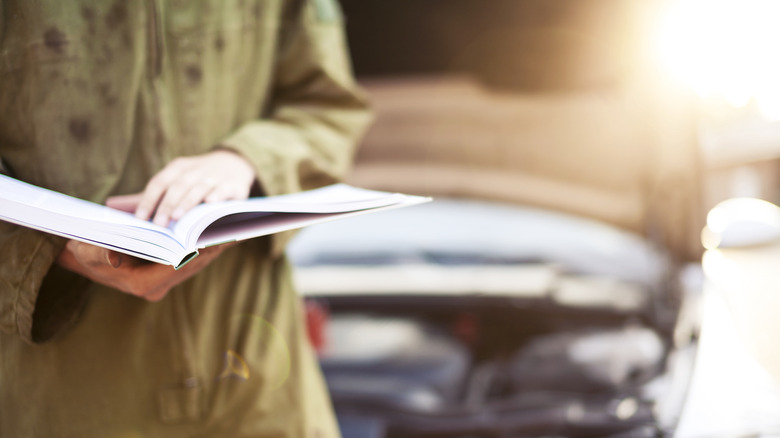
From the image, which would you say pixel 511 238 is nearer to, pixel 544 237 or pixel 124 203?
pixel 544 237

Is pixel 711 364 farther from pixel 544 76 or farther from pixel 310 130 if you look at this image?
pixel 544 76

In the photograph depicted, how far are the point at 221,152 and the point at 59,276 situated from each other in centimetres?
22

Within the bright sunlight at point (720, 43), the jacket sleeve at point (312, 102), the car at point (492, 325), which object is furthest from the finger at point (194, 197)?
the bright sunlight at point (720, 43)

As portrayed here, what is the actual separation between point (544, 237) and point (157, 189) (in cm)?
122

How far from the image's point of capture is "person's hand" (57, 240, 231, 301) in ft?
1.69

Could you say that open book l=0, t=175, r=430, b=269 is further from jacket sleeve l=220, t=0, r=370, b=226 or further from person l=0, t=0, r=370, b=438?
jacket sleeve l=220, t=0, r=370, b=226

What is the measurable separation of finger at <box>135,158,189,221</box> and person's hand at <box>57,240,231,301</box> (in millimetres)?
46

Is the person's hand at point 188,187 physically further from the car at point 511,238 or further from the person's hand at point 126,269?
the car at point 511,238

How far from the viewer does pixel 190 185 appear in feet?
1.80

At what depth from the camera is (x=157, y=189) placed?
54cm

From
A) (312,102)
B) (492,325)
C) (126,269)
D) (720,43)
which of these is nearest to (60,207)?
(126,269)

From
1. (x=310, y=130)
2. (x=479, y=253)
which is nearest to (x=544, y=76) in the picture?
(x=479, y=253)

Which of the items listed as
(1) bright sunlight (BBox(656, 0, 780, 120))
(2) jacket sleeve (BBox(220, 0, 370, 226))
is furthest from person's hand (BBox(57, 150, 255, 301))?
(1) bright sunlight (BBox(656, 0, 780, 120))

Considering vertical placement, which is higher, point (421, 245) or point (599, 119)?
point (599, 119)
